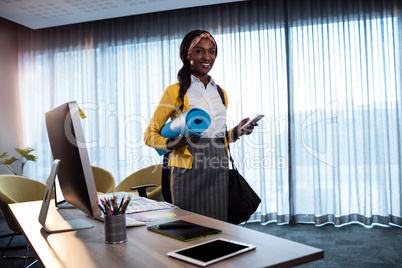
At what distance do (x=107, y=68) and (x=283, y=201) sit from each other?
2911 mm

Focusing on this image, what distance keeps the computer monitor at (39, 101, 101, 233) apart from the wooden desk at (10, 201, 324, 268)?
93mm

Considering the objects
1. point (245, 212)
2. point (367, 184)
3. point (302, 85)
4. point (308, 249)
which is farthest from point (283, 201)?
point (308, 249)

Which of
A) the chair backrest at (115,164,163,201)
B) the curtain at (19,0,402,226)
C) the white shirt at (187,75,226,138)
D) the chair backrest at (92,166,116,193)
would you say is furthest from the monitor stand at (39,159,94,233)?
the curtain at (19,0,402,226)

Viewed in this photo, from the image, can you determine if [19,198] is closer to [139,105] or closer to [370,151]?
[139,105]

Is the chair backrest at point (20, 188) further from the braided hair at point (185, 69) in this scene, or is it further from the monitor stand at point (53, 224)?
the braided hair at point (185, 69)

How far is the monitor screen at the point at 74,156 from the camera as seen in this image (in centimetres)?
125

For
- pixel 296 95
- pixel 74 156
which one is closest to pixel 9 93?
pixel 296 95

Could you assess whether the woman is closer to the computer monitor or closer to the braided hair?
the braided hair

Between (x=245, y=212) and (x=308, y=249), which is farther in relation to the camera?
(x=245, y=212)

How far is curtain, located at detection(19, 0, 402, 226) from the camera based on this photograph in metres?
4.34

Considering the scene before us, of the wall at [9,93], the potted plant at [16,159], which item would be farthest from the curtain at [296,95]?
the wall at [9,93]

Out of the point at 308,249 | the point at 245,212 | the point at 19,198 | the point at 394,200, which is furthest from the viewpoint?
the point at 394,200

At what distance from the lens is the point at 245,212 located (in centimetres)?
187

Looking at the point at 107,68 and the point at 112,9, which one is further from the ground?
the point at 112,9
